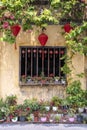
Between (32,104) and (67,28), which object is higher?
(67,28)

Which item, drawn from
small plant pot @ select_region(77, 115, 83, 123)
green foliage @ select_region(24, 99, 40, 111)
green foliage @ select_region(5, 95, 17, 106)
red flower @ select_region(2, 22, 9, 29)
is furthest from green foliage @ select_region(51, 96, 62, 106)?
red flower @ select_region(2, 22, 9, 29)

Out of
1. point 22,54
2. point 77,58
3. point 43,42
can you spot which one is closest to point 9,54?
point 22,54

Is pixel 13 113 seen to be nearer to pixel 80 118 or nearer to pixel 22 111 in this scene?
pixel 22 111

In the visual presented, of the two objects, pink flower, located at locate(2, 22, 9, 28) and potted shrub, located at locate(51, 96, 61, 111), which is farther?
potted shrub, located at locate(51, 96, 61, 111)

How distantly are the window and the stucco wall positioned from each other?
0.18 m

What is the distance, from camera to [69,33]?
12.2m

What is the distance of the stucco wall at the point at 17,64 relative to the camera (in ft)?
43.6

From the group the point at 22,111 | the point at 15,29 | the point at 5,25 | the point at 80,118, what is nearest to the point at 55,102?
the point at 80,118

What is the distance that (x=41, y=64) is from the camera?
44.2 ft

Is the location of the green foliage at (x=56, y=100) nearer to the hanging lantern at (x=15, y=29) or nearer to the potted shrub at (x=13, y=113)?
the potted shrub at (x=13, y=113)

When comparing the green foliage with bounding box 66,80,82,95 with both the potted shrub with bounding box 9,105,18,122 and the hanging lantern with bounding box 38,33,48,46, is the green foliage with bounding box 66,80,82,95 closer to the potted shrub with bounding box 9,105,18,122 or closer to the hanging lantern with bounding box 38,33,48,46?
the hanging lantern with bounding box 38,33,48,46

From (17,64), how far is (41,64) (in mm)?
816

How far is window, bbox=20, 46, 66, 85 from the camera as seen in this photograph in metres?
13.4

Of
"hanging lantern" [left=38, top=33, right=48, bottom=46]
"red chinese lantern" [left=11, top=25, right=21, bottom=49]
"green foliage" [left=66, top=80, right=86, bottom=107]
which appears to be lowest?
"green foliage" [left=66, top=80, right=86, bottom=107]
